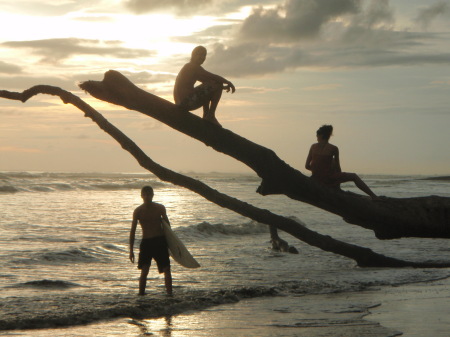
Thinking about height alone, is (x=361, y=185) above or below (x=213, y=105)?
below

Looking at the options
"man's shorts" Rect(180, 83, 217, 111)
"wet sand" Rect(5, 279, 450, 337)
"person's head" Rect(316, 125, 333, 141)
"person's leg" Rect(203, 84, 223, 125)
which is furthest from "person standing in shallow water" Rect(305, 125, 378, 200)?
"wet sand" Rect(5, 279, 450, 337)

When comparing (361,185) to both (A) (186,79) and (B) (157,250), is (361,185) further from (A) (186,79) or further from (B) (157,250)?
(B) (157,250)

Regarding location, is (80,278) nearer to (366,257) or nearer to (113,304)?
(113,304)

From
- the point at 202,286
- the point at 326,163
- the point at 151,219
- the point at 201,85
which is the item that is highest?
the point at 201,85

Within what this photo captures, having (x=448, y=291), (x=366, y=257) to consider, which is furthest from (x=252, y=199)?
(x=366, y=257)

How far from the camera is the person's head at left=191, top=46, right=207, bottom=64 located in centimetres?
651

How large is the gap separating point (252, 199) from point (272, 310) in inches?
1375

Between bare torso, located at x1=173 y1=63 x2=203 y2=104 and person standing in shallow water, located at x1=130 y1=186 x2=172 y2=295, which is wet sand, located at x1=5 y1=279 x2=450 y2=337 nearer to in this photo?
person standing in shallow water, located at x1=130 y1=186 x2=172 y2=295

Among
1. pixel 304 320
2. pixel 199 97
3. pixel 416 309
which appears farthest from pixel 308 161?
pixel 416 309

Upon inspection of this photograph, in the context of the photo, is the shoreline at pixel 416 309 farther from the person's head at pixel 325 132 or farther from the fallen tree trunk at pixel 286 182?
the fallen tree trunk at pixel 286 182

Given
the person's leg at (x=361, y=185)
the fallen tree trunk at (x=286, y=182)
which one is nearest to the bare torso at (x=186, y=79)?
the fallen tree trunk at (x=286, y=182)

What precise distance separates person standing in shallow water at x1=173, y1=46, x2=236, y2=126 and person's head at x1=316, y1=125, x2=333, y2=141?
151 centimetres

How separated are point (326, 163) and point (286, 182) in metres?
2.51

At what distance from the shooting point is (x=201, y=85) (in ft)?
19.8
